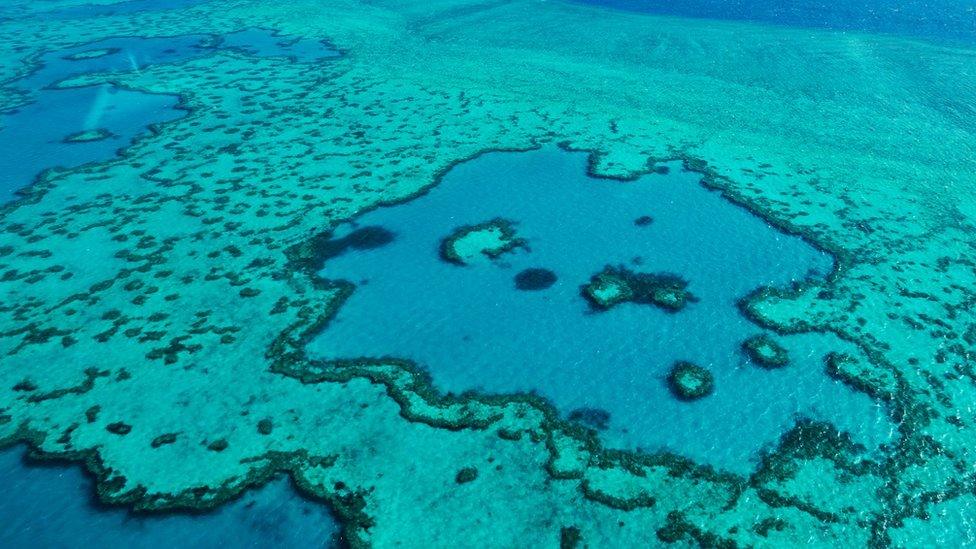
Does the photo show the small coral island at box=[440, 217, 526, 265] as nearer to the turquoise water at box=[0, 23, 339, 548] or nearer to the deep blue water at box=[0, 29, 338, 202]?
the turquoise water at box=[0, 23, 339, 548]

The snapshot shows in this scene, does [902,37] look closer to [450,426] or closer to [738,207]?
[738,207]

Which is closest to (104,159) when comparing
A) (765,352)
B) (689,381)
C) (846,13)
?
(689,381)

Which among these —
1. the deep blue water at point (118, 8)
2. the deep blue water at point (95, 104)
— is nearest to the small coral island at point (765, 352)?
the deep blue water at point (95, 104)

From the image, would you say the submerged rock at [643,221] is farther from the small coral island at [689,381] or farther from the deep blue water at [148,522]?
the deep blue water at [148,522]

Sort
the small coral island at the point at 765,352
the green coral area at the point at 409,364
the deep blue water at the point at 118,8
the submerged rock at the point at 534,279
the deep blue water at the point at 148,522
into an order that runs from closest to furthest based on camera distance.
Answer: the deep blue water at the point at 148,522
the green coral area at the point at 409,364
the small coral island at the point at 765,352
the submerged rock at the point at 534,279
the deep blue water at the point at 118,8

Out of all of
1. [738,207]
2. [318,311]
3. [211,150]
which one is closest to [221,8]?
[211,150]

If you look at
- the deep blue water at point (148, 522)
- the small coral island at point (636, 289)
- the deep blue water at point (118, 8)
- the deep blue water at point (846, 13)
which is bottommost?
the deep blue water at point (148, 522)

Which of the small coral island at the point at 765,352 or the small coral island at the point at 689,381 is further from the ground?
the small coral island at the point at 765,352
